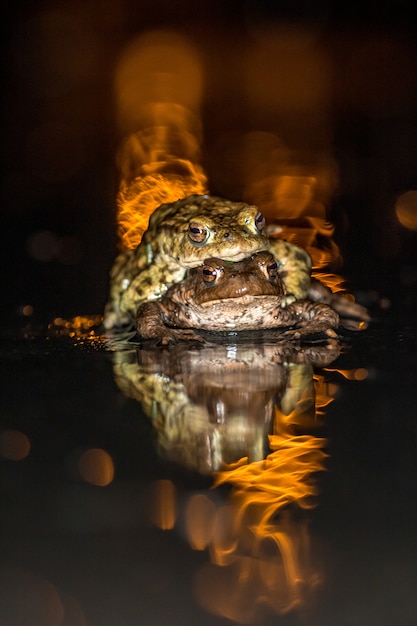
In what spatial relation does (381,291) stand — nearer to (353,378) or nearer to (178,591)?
(353,378)

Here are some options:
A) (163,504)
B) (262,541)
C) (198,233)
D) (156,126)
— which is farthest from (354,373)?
(156,126)

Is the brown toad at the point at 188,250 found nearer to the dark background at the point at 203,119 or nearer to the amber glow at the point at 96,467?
the dark background at the point at 203,119

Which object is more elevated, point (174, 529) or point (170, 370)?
point (170, 370)

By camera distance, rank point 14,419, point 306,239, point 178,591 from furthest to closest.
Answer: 1. point 306,239
2. point 14,419
3. point 178,591

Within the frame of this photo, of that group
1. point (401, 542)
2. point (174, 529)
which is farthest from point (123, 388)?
point (401, 542)

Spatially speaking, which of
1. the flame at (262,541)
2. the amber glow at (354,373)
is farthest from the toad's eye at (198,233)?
the flame at (262,541)

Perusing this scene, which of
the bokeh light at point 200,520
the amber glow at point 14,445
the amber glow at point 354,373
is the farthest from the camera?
the amber glow at point 354,373
